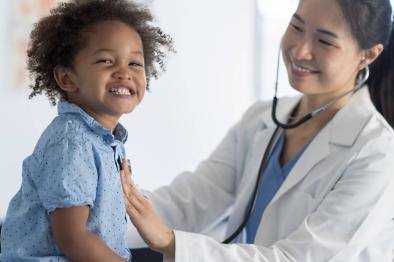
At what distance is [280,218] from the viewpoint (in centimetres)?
160

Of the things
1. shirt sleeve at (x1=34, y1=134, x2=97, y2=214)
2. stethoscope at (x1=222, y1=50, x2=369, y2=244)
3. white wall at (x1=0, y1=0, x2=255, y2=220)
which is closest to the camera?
shirt sleeve at (x1=34, y1=134, x2=97, y2=214)

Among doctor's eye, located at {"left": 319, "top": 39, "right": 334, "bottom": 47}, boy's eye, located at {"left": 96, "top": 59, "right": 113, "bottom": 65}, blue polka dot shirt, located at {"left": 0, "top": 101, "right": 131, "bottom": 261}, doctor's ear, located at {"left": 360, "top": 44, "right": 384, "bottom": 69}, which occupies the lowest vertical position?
blue polka dot shirt, located at {"left": 0, "top": 101, "right": 131, "bottom": 261}

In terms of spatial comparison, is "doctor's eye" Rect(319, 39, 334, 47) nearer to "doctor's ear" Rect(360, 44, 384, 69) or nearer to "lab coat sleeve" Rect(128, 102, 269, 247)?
"doctor's ear" Rect(360, 44, 384, 69)

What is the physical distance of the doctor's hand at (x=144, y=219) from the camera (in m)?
1.25

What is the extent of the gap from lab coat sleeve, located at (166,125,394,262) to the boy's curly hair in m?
0.40

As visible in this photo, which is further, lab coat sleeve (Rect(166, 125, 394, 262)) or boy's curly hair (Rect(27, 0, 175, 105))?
lab coat sleeve (Rect(166, 125, 394, 262))

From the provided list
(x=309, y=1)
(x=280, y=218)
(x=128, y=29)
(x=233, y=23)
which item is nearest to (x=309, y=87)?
(x=309, y=1)

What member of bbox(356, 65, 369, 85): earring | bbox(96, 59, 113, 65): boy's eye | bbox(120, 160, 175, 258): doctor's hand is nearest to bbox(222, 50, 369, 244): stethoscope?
bbox(356, 65, 369, 85): earring

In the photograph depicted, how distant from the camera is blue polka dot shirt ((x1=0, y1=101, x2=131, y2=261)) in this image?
1089 mm

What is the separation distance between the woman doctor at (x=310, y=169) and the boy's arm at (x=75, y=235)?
160mm

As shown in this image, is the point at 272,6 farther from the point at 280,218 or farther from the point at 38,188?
the point at 38,188

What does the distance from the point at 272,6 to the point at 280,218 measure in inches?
49.8

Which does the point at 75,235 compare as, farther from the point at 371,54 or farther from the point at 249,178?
the point at 371,54

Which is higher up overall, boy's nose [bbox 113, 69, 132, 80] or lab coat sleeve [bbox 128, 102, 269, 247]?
boy's nose [bbox 113, 69, 132, 80]
